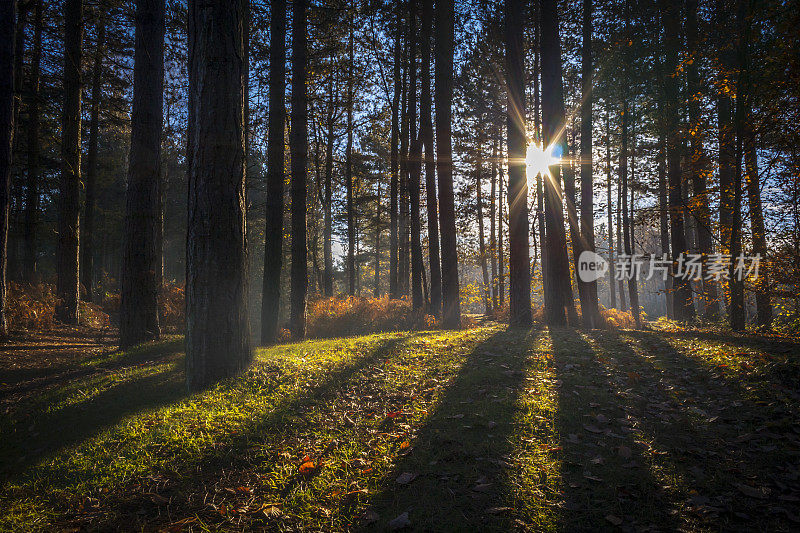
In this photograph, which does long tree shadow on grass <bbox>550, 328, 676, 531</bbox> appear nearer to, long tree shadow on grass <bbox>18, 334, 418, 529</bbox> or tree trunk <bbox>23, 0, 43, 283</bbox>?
long tree shadow on grass <bbox>18, 334, 418, 529</bbox>

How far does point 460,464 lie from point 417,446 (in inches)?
19.2

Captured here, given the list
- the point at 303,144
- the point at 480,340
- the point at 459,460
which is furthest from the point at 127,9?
the point at 459,460

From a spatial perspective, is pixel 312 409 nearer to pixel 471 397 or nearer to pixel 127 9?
pixel 471 397

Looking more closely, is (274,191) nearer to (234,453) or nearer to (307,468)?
(234,453)

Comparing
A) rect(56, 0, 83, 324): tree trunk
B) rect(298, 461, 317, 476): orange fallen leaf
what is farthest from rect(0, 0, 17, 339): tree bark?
rect(298, 461, 317, 476): orange fallen leaf

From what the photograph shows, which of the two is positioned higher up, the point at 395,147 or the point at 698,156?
the point at 395,147

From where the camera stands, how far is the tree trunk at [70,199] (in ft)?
39.2

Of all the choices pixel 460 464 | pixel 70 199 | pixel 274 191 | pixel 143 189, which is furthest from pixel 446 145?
pixel 70 199

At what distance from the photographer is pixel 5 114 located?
8.49 m

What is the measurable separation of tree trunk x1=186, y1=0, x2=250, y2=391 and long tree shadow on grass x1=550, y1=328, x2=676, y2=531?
437cm

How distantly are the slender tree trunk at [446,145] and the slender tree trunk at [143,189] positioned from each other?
7.76 m

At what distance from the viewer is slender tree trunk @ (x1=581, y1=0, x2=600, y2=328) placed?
39.9 feet

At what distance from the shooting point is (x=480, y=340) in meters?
8.02

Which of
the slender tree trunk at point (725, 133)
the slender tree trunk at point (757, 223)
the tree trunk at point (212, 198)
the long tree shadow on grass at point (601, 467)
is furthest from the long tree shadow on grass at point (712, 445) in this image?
the slender tree trunk at point (725, 133)
